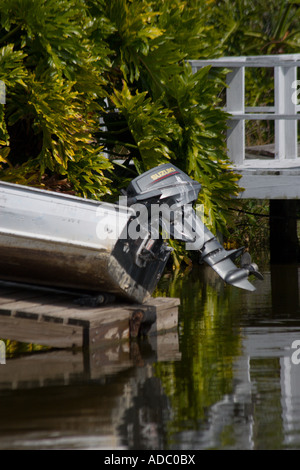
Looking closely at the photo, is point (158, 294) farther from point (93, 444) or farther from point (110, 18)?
point (93, 444)

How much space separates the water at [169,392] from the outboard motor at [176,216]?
51cm

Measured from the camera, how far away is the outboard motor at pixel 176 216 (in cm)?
755

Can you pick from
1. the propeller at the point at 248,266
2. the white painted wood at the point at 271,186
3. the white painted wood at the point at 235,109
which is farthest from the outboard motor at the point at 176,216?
the white painted wood at the point at 235,109

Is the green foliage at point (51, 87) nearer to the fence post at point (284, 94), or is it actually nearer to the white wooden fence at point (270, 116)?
the white wooden fence at point (270, 116)

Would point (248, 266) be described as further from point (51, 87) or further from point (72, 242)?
point (51, 87)

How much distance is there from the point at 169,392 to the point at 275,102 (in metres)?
6.77

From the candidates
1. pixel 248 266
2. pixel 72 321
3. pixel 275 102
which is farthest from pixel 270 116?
pixel 72 321

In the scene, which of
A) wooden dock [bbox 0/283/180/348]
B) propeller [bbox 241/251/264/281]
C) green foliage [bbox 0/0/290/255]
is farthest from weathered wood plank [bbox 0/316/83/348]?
green foliage [bbox 0/0/290/255]

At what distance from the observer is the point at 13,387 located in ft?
19.4

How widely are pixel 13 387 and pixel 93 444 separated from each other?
1.31 m

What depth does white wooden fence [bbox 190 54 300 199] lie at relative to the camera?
1161 centimetres

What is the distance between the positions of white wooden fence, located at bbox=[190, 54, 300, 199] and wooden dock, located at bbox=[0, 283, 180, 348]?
14.1 ft

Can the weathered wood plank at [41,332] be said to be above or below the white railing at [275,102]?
below

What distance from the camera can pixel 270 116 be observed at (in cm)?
1159
